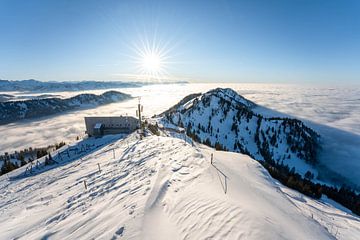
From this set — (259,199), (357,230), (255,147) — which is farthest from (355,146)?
(259,199)

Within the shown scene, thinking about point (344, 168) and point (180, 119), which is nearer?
point (344, 168)

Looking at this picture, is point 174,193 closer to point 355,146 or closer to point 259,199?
point 259,199

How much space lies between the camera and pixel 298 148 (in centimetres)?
13038

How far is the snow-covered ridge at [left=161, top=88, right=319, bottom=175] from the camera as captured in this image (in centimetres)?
11825

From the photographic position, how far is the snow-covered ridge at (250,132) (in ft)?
388

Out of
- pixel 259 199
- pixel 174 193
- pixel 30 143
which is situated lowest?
pixel 30 143

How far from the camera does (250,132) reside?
139 meters

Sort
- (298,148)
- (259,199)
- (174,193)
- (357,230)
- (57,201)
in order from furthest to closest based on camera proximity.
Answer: (298,148) → (357,230) → (57,201) → (259,199) → (174,193)

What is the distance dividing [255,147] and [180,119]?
5162cm

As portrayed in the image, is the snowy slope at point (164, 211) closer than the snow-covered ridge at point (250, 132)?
Yes

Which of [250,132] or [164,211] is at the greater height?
[164,211]

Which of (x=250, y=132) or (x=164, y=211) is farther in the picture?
(x=250, y=132)

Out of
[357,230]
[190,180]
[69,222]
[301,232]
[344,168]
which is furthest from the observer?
[344,168]

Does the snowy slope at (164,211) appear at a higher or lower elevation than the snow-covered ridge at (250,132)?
higher
